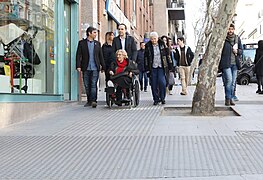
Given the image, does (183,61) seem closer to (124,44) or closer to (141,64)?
(141,64)

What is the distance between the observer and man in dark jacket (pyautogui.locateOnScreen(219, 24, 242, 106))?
1165 cm

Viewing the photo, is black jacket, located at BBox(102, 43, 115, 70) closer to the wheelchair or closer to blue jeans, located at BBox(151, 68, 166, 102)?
blue jeans, located at BBox(151, 68, 166, 102)

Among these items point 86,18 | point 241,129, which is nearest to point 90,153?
point 241,129

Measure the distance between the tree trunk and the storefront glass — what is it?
3483 mm

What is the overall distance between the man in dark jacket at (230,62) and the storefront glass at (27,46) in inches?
163

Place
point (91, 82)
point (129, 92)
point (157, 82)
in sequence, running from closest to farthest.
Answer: point (129, 92)
point (91, 82)
point (157, 82)

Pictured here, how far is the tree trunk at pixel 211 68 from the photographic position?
32.5 feet

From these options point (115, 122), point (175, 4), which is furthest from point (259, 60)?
point (175, 4)

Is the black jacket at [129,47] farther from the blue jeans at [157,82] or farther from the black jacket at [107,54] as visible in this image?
the blue jeans at [157,82]

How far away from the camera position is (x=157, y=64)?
1200 cm

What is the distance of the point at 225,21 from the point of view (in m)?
9.93

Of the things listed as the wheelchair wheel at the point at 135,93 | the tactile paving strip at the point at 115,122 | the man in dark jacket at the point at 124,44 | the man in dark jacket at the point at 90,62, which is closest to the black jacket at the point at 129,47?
the man in dark jacket at the point at 124,44

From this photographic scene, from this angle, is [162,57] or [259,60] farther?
[259,60]

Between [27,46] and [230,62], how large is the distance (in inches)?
194
